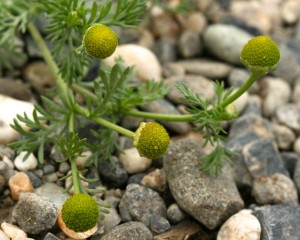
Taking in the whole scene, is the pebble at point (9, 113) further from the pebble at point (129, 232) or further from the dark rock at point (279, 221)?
the dark rock at point (279, 221)

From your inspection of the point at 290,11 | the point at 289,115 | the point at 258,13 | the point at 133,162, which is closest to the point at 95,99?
the point at 133,162

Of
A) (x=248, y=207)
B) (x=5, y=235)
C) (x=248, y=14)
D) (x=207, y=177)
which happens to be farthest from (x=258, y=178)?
(x=248, y=14)

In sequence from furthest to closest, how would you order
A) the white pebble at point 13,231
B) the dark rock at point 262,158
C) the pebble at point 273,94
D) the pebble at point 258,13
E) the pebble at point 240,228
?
the pebble at point 258,13, the pebble at point 273,94, the dark rock at point 262,158, the pebble at point 240,228, the white pebble at point 13,231

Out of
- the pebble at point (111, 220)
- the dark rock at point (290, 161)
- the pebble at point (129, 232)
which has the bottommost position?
the dark rock at point (290, 161)

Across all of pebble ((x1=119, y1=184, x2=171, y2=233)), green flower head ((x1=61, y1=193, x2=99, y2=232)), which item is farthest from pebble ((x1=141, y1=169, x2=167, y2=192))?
green flower head ((x1=61, y1=193, x2=99, y2=232))

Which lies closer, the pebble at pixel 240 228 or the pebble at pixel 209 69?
the pebble at pixel 240 228

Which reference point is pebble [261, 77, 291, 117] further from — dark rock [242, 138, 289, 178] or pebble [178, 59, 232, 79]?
dark rock [242, 138, 289, 178]

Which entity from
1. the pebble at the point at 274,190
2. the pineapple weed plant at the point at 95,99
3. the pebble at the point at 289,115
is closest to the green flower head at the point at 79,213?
the pineapple weed plant at the point at 95,99

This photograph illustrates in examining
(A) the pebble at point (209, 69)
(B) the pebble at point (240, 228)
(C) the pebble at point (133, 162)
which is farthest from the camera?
(A) the pebble at point (209, 69)

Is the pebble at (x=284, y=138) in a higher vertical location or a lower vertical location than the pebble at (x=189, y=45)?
lower
